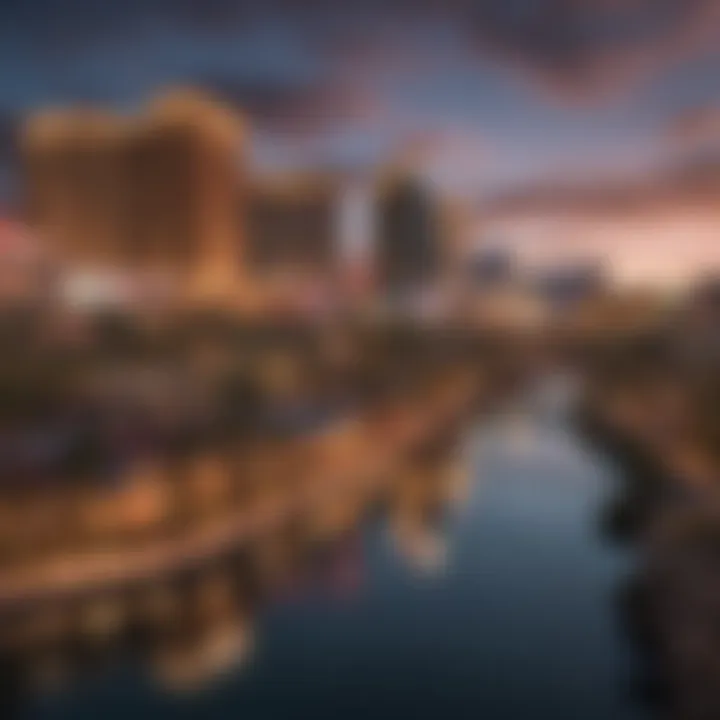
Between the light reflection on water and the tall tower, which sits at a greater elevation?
the tall tower

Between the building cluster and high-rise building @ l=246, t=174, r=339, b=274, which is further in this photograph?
high-rise building @ l=246, t=174, r=339, b=274

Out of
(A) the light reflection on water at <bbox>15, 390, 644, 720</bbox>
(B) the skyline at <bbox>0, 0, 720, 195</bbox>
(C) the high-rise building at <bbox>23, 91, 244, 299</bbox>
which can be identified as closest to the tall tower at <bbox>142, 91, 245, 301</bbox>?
(C) the high-rise building at <bbox>23, 91, 244, 299</bbox>

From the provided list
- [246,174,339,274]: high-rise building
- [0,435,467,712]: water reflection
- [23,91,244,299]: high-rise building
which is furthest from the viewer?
[246,174,339,274]: high-rise building

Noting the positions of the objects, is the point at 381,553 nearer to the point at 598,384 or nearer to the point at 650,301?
the point at 598,384

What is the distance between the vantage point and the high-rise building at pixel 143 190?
14.9ft

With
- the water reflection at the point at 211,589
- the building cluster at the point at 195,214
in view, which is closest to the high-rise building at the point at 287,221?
the building cluster at the point at 195,214

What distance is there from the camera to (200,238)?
4.74 meters

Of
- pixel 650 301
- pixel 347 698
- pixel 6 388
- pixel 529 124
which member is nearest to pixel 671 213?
pixel 650 301

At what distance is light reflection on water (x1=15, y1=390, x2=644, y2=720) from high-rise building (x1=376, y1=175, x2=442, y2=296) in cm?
92

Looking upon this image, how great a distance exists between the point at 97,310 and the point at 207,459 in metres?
0.96

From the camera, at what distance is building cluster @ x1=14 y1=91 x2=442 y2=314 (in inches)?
179

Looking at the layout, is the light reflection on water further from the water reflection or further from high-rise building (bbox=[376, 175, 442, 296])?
high-rise building (bbox=[376, 175, 442, 296])

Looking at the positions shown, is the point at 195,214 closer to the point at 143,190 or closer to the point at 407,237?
the point at 143,190

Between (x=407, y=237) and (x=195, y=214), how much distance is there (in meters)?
1.17
